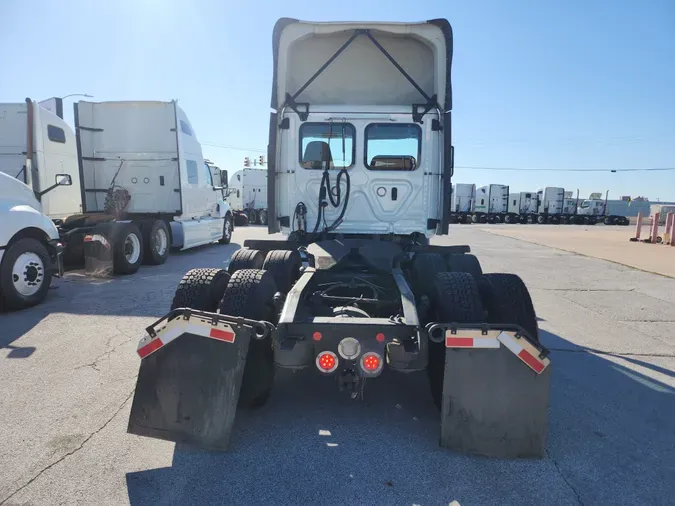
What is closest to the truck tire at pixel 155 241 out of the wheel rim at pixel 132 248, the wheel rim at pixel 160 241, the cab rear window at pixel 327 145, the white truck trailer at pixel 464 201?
the wheel rim at pixel 160 241

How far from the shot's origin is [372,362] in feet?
9.55

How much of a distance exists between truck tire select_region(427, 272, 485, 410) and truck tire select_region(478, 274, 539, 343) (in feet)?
1.14

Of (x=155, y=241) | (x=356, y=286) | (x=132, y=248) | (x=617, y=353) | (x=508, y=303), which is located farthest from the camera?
(x=155, y=241)

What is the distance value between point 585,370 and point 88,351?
515 centimetres

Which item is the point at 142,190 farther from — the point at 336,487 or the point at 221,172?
the point at 336,487

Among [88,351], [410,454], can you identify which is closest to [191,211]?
[88,351]

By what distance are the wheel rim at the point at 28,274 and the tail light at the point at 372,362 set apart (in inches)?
230

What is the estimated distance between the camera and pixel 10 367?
4.29 meters

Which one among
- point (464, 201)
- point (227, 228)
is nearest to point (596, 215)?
point (464, 201)

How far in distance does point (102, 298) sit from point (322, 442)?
5.63 metres

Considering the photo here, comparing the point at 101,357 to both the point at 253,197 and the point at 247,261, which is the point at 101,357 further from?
the point at 253,197

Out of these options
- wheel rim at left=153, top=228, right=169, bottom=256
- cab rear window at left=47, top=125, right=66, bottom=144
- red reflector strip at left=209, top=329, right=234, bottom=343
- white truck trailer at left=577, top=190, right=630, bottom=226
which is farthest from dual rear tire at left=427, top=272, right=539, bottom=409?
→ white truck trailer at left=577, top=190, right=630, bottom=226

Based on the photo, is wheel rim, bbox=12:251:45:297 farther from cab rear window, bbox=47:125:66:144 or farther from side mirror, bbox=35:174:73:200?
cab rear window, bbox=47:125:66:144

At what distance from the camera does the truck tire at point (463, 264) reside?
472cm
